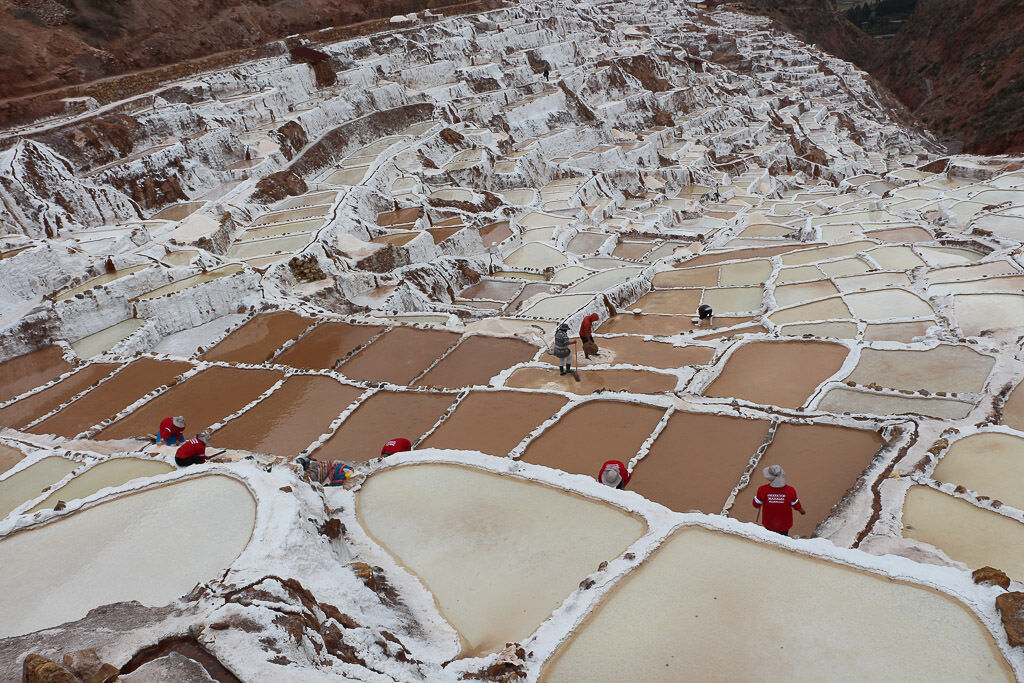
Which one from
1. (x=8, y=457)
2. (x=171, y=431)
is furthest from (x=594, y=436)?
(x=8, y=457)

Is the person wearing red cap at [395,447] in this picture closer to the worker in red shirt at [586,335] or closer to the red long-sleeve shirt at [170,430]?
the red long-sleeve shirt at [170,430]

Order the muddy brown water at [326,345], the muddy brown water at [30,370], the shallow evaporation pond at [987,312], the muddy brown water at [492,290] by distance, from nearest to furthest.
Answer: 1. the shallow evaporation pond at [987,312]
2. the muddy brown water at [30,370]
3. the muddy brown water at [326,345]
4. the muddy brown water at [492,290]

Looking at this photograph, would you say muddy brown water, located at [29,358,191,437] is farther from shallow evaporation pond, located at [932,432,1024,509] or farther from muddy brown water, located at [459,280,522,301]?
shallow evaporation pond, located at [932,432,1024,509]

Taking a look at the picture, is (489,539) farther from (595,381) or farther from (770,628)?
(595,381)

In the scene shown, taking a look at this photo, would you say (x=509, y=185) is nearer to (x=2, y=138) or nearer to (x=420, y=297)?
(x=420, y=297)

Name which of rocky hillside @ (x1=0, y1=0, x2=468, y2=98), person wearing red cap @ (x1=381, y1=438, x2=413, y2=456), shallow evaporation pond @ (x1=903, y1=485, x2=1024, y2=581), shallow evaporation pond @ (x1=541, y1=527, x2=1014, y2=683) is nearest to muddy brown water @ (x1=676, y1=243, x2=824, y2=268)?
shallow evaporation pond @ (x1=903, y1=485, x2=1024, y2=581)

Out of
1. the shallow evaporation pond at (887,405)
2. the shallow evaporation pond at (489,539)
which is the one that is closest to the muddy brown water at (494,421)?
the shallow evaporation pond at (489,539)
